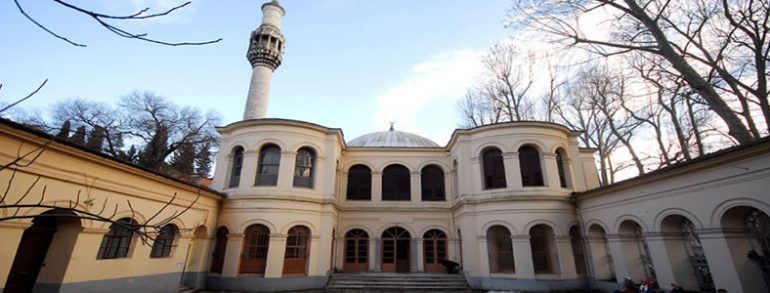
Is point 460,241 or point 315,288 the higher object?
point 460,241

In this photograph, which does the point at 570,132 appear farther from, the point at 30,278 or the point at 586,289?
the point at 30,278

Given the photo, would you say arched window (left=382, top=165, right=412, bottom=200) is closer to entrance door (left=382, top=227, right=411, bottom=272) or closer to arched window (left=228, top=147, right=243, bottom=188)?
entrance door (left=382, top=227, right=411, bottom=272)

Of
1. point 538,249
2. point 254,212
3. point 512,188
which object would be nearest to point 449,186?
point 512,188

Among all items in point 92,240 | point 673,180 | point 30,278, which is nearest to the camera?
point 30,278

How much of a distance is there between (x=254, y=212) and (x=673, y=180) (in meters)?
14.0

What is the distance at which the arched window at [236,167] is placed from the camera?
51.3 ft

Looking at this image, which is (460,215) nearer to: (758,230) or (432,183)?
(432,183)

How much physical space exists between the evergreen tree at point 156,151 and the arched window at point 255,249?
1397cm

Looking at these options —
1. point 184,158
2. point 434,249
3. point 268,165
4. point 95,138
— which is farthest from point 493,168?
point 184,158

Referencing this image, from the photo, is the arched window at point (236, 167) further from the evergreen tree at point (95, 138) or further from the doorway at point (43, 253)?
the doorway at point (43, 253)

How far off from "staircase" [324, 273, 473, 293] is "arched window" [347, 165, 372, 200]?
4149 mm

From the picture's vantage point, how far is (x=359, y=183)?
1883cm

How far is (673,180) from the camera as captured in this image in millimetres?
10359

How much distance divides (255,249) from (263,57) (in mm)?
13549
